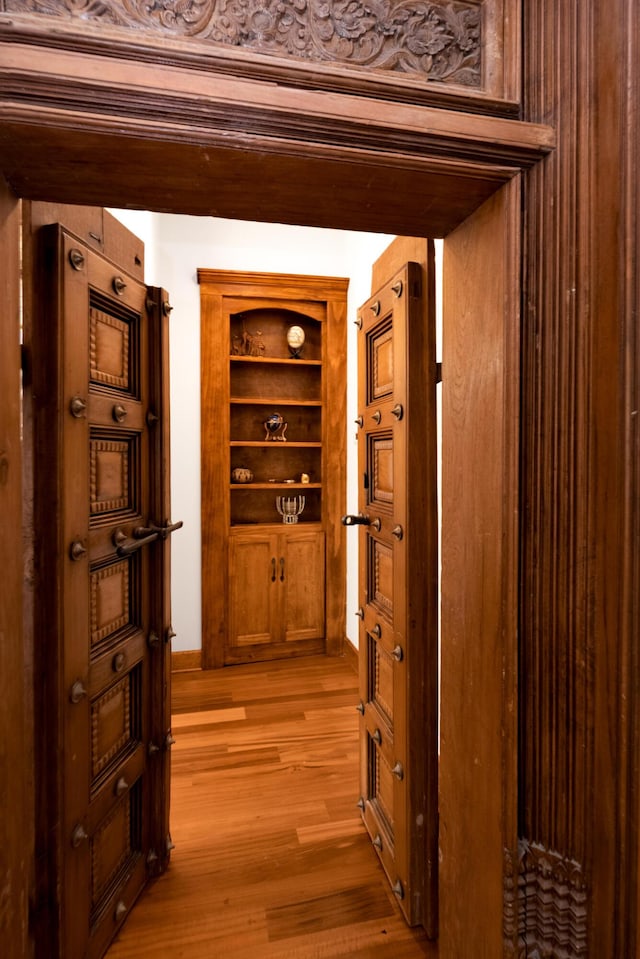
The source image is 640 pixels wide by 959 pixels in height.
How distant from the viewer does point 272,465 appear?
3.64m

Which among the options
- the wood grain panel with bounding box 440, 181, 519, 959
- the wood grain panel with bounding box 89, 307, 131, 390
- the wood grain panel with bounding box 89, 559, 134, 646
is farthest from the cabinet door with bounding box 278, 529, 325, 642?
the wood grain panel with bounding box 440, 181, 519, 959

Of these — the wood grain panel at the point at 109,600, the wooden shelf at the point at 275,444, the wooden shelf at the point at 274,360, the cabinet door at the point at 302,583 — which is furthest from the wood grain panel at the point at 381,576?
the wooden shelf at the point at 274,360

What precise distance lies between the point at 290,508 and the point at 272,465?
423mm

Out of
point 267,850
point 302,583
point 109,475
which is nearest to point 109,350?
point 109,475

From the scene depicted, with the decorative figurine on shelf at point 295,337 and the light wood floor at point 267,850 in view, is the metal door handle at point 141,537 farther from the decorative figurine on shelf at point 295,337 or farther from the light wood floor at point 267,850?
the decorative figurine on shelf at point 295,337

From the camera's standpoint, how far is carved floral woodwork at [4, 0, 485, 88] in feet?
2.23

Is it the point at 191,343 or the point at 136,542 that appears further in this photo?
the point at 191,343

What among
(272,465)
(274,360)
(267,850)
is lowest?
(267,850)

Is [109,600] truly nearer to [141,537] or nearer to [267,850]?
[141,537]

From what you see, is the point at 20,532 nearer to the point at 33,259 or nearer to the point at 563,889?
the point at 33,259

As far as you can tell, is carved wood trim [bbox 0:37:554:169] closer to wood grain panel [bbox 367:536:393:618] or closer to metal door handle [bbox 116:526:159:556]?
metal door handle [bbox 116:526:159:556]

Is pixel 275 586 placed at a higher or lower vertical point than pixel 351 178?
lower

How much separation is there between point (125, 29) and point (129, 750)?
1.74 m

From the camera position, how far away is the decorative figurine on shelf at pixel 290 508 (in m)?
3.45
